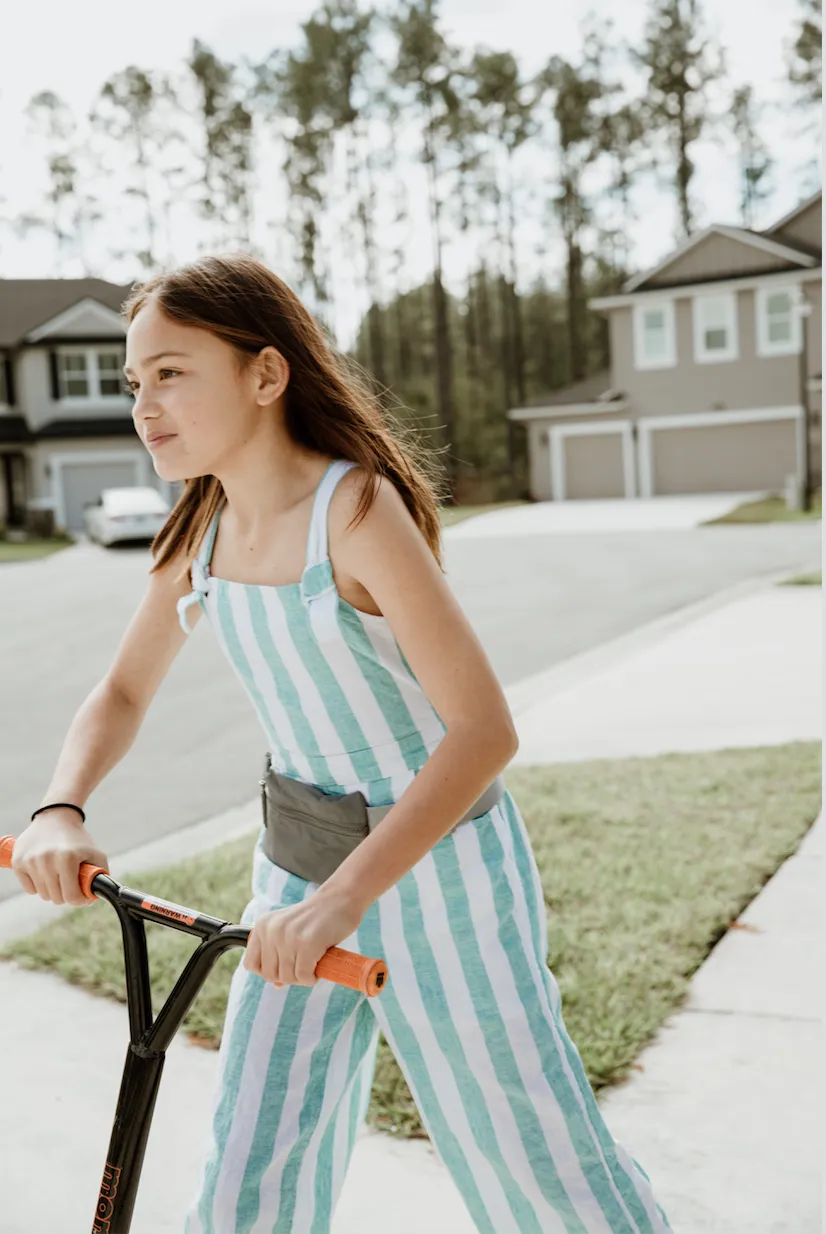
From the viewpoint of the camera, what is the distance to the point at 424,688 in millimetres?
1623

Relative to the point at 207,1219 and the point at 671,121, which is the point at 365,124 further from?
the point at 207,1219

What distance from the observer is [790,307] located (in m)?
33.7

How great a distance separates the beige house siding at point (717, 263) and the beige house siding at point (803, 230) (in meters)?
1.05

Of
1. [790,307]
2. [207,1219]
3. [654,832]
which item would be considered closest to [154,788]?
[654,832]

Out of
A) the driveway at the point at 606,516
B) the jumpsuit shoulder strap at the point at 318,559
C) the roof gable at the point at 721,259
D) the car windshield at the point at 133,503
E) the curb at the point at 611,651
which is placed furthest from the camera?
the roof gable at the point at 721,259

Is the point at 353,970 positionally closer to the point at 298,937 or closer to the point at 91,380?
the point at 298,937

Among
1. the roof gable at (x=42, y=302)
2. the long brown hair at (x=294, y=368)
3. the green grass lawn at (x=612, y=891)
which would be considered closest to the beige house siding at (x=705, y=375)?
the roof gable at (x=42, y=302)

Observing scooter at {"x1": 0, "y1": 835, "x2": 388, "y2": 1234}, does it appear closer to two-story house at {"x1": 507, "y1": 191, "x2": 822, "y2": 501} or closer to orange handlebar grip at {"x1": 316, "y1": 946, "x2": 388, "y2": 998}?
orange handlebar grip at {"x1": 316, "y1": 946, "x2": 388, "y2": 998}

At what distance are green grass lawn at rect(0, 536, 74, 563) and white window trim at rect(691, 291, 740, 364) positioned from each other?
16.6 metres

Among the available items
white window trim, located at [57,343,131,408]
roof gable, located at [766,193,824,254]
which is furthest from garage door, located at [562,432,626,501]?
white window trim, located at [57,343,131,408]

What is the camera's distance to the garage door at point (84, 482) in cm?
3716

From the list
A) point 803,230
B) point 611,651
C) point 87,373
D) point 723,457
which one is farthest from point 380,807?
point 87,373

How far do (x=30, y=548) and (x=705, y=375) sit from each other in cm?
1730

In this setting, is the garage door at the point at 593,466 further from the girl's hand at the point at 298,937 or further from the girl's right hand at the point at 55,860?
the girl's hand at the point at 298,937
